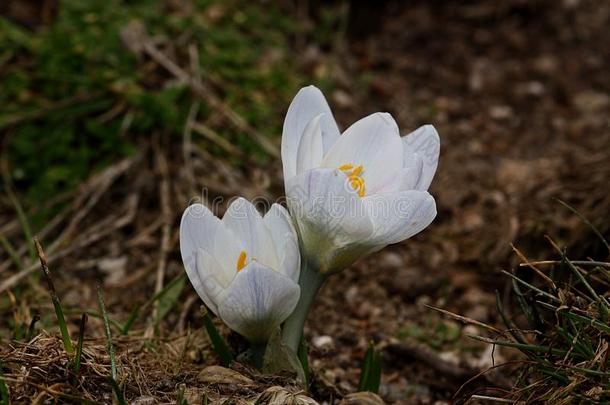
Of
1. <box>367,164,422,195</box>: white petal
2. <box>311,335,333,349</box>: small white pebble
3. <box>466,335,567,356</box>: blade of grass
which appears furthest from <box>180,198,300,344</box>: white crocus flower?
<box>311,335,333,349</box>: small white pebble

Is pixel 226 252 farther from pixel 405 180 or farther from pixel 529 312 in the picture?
pixel 529 312

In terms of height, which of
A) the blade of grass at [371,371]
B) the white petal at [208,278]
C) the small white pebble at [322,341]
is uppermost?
the white petal at [208,278]

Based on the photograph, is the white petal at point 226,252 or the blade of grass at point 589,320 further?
the white petal at point 226,252

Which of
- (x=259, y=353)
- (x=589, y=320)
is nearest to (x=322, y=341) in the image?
(x=259, y=353)

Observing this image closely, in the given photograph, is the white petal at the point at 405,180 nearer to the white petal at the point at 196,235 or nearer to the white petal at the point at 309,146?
the white petal at the point at 309,146

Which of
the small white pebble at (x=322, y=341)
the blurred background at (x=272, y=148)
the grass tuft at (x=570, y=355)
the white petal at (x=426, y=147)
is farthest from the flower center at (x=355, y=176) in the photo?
the small white pebble at (x=322, y=341)

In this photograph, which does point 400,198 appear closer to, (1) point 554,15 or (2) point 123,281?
(2) point 123,281

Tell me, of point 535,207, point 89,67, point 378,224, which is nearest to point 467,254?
point 535,207
